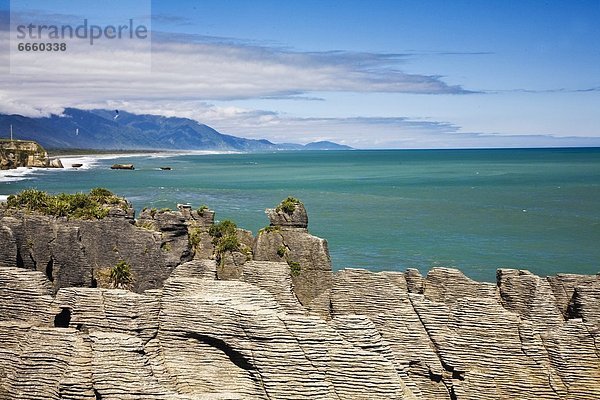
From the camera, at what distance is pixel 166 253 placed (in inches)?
1131

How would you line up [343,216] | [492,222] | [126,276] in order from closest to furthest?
[126,276] → [492,222] → [343,216]

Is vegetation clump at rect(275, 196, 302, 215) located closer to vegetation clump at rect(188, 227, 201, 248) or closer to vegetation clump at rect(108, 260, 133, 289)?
vegetation clump at rect(188, 227, 201, 248)

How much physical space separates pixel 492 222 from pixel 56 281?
70.5 metres

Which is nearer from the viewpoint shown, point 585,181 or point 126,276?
point 126,276

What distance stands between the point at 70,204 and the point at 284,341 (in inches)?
1184

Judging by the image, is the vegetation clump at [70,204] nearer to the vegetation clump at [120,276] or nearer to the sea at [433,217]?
the vegetation clump at [120,276]

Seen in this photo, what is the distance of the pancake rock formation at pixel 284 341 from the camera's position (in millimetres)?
13266

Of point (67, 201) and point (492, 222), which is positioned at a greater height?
point (67, 201)

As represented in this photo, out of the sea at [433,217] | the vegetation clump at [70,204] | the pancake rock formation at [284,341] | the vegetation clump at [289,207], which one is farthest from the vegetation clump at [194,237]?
the sea at [433,217]

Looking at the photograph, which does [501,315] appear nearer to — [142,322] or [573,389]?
[573,389]

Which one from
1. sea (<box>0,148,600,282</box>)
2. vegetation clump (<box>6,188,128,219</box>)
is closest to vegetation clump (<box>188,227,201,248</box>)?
vegetation clump (<box>6,188,128,219</box>)

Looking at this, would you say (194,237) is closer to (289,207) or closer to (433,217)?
(289,207)

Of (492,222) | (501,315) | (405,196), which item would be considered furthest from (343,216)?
(501,315)

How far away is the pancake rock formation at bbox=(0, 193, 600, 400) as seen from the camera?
13.3 meters
